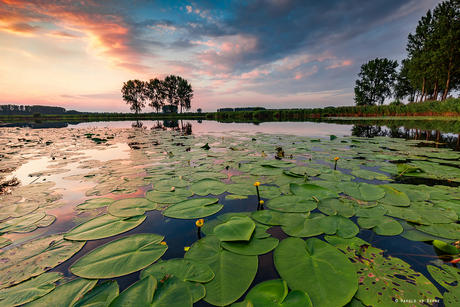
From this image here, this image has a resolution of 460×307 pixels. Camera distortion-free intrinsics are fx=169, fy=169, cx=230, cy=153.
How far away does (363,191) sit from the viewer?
240 centimetres

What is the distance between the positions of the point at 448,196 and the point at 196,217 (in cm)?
327

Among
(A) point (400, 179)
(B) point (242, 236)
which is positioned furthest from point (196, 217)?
(A) point (400, 179)

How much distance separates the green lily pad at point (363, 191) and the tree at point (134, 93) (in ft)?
193

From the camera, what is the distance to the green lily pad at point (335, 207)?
1.98 meters

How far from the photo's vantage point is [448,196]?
2.22 meters

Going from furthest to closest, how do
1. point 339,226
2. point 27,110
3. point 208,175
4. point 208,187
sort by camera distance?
point 27,110 < point 208,175 < point 208,187 < point 339,226

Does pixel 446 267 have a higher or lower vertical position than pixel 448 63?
lower

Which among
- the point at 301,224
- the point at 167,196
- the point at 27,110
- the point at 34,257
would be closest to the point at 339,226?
the point at 301,224

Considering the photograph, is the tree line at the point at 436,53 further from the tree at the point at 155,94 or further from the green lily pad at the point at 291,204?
the tree at the point at 155,94

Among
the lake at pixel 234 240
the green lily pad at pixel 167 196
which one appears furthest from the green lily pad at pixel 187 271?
the green lily pad at pixel 167 196

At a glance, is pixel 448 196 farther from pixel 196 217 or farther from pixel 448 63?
pixel 448 63

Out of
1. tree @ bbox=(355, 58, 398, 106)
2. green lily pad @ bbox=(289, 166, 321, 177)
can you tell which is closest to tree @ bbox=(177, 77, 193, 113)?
tree @ bbox=(355, 58, 398, 106)

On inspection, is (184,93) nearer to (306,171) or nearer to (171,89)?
(171,89)

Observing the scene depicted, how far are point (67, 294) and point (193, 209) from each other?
1.18 m
